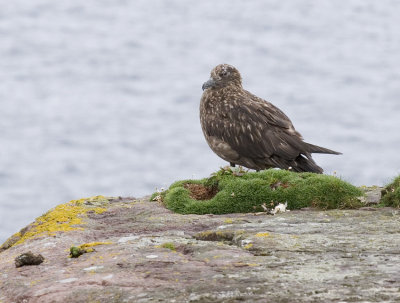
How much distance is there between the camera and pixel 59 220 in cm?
958

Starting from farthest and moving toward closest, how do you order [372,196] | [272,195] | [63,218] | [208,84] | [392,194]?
[208,84]
[372,196]
[272,195]
[392,194]
[63,218]

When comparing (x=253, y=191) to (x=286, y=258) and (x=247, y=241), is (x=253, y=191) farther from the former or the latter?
(x=286, y=258)

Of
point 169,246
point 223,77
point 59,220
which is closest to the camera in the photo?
point 169,246

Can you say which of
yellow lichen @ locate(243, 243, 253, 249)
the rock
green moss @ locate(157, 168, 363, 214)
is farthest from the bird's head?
yellow lichen @ locate(243, 243, 253, 249)

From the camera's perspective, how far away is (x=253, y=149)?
44.7 feet

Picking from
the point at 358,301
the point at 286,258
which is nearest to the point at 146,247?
the point at 286,258

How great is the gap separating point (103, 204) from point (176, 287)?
5.73 m

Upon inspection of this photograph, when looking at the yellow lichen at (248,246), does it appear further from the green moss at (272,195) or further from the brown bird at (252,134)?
the brown bird at (252,134)

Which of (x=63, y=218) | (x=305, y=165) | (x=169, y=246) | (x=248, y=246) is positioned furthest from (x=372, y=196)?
(x=63, y=218)

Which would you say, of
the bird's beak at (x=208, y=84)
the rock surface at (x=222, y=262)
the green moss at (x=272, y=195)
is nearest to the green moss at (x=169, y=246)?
the rock surface at (x=222, y=262)

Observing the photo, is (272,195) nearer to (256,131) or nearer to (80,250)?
(256,131)

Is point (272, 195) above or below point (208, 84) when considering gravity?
below

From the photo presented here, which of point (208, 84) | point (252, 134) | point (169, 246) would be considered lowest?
point (169, 246)

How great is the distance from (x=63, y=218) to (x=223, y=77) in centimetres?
644
